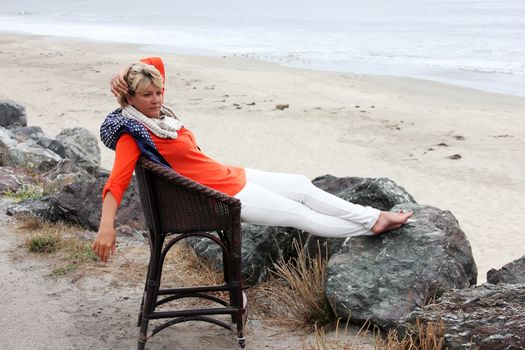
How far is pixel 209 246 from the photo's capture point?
5.15 meters

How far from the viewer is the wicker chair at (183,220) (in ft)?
12.2

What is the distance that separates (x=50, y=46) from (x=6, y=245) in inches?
1224

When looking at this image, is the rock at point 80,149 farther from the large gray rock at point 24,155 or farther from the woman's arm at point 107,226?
the woman's arm at point 107,226

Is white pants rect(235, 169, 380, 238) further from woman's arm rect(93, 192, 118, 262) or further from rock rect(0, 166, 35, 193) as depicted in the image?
rock rect(0, 166, 35, 193)

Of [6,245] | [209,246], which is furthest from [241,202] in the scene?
[6,245]

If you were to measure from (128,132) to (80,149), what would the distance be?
7.37 m

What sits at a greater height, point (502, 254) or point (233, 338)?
point (233, 338)

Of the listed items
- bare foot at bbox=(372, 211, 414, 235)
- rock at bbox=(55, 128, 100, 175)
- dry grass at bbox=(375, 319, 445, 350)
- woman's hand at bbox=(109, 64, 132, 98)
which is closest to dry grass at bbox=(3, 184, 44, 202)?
rock at bbox=(55, 128, 100, 175)

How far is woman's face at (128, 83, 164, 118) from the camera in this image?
3.82 m

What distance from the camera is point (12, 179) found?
25.8 feet

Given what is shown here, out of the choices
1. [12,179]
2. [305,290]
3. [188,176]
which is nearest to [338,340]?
[305,290]

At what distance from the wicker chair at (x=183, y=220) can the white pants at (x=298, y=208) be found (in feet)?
0.66

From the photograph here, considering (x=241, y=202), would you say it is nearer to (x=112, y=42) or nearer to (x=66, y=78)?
(x=66, y=78)

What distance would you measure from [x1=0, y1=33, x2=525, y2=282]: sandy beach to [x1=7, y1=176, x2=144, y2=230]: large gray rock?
361cm
